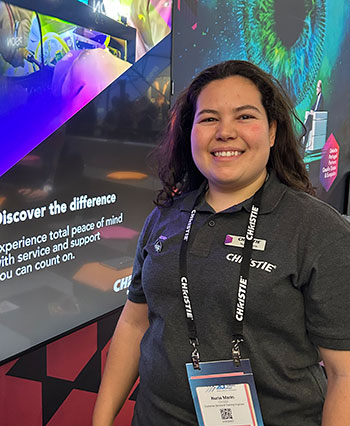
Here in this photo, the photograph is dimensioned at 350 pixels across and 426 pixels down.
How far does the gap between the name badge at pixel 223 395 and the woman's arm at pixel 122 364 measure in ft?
0.86

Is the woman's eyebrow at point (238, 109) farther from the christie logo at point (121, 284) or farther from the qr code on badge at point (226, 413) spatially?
the christie logo at point (121, 284)

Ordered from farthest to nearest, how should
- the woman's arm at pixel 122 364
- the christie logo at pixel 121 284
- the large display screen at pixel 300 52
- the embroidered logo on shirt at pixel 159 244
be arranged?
the large display screen at pixel 300 52
the christie logo at pixel 121 284
the woman's arm at pixel 122 364
the embroidered logo on shirt at pixel 159 244

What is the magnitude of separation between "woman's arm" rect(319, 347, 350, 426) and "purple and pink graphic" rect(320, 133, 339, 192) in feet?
10.0

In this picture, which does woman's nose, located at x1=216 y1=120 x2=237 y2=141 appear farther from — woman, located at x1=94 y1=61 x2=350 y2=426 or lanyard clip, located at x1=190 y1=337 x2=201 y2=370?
lanyard clip, located at x1=190 y1=337 x2=201 y2=370

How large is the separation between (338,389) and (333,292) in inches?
8.4

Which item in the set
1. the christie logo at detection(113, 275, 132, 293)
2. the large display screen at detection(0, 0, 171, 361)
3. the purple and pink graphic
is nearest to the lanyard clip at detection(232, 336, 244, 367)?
the large display screen at detection(0, 0, 171, 361)

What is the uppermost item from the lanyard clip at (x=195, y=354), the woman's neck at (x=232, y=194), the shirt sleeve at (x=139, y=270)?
the woman's neck at (x=232, y=194)

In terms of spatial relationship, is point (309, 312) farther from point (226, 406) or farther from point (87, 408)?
point (87, 408)

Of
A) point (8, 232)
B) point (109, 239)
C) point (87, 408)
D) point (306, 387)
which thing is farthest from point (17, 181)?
point (87, 408)

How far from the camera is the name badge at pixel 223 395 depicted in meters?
0.97

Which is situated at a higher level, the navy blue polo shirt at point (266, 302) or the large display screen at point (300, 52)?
the large display screen at point (300, 52)

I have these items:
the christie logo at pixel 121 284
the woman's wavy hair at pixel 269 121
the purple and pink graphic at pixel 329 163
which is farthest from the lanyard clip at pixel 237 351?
the purple and pink graphic at pixel 329 163

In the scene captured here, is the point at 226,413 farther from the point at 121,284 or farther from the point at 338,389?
the point at 121,284

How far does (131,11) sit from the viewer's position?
59.2 inches
